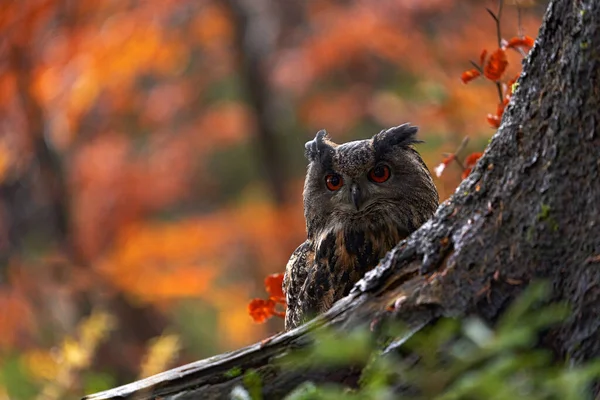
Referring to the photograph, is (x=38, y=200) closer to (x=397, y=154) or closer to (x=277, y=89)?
(x=277, y=89)

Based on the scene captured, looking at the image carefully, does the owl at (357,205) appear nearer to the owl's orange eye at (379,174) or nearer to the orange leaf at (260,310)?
the owl's orange eye at (379,174)

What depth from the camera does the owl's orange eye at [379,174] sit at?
2.86 meters

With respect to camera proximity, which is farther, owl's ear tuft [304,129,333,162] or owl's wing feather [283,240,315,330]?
owl's ear tuft [304,129,333,162]

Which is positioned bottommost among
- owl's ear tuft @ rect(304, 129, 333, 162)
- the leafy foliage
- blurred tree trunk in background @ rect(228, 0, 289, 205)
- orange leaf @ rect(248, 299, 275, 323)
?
the leafy foliage

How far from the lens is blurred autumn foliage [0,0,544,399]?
667 centimetres

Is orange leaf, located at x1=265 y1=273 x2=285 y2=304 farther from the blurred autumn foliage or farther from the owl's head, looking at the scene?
the blurred autumn foliage

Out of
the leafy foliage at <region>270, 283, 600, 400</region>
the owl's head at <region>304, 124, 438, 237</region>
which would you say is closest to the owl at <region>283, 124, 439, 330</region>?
the owl's head at <region>304, 124, 438, 237</region>

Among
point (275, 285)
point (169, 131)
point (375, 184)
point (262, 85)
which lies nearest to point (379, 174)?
point (375, 184)

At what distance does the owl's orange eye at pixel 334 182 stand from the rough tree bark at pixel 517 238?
3.20 ft

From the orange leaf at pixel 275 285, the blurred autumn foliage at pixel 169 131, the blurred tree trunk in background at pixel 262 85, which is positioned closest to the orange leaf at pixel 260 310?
the orange leaf at pixel 275 285

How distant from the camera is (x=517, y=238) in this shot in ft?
5.74

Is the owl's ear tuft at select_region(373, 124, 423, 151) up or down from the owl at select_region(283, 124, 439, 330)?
up

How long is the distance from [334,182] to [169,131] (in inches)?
325

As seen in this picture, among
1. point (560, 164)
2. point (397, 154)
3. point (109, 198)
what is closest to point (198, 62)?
point (109, 198)
